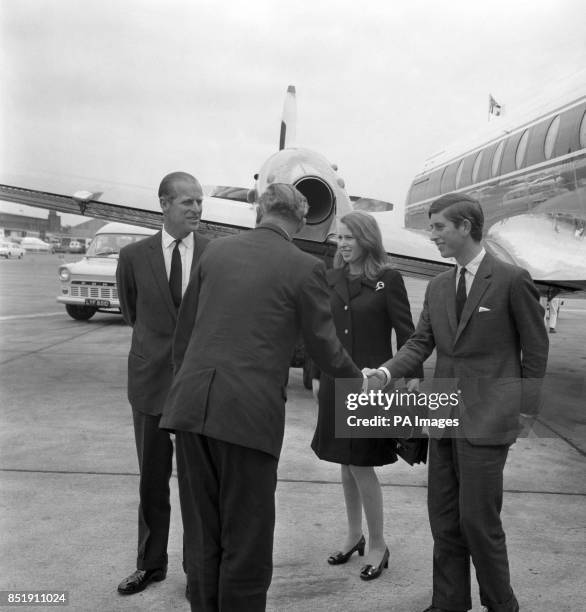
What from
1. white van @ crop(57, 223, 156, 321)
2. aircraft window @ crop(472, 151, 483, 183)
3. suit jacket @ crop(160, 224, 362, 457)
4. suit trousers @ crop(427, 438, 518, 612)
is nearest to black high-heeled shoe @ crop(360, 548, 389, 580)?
suit trousers @ crop(427, 438, 518, 612)

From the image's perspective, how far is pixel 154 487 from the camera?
140 inches

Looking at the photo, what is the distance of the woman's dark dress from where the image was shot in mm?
3719

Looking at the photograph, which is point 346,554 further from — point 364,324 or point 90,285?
point 90,285

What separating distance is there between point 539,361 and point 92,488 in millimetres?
3109

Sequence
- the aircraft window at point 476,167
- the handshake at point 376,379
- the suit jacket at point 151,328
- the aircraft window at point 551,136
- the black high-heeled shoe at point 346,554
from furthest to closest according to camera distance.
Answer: the aircraft window at point 476,167, the aircraft window at point 551,136, the black high-heeled shoe at point 346,554, the suit jacket at point 151,328, the handshake at point 376,379

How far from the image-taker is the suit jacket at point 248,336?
2592 millimetres

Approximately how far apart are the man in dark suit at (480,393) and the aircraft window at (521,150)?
19.4ft

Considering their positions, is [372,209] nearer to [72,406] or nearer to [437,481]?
[72,406]

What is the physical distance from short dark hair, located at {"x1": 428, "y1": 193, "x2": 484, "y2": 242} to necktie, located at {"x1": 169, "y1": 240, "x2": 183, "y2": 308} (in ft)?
4.37

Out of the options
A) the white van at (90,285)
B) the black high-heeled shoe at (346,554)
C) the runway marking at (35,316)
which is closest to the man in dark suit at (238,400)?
the black high-heeled shoe at (346,554)

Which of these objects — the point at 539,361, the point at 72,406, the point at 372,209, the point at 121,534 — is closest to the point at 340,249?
the point at 539,361

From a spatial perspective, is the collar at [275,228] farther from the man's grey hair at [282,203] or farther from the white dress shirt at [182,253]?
the white dress shirt at [182,253]

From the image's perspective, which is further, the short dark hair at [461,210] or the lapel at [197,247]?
the lapel at [197,247]

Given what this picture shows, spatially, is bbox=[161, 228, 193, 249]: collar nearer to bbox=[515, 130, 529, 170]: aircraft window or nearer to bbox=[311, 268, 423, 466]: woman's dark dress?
bbox=[311, 268, 423, 466]: woman's dark dress
